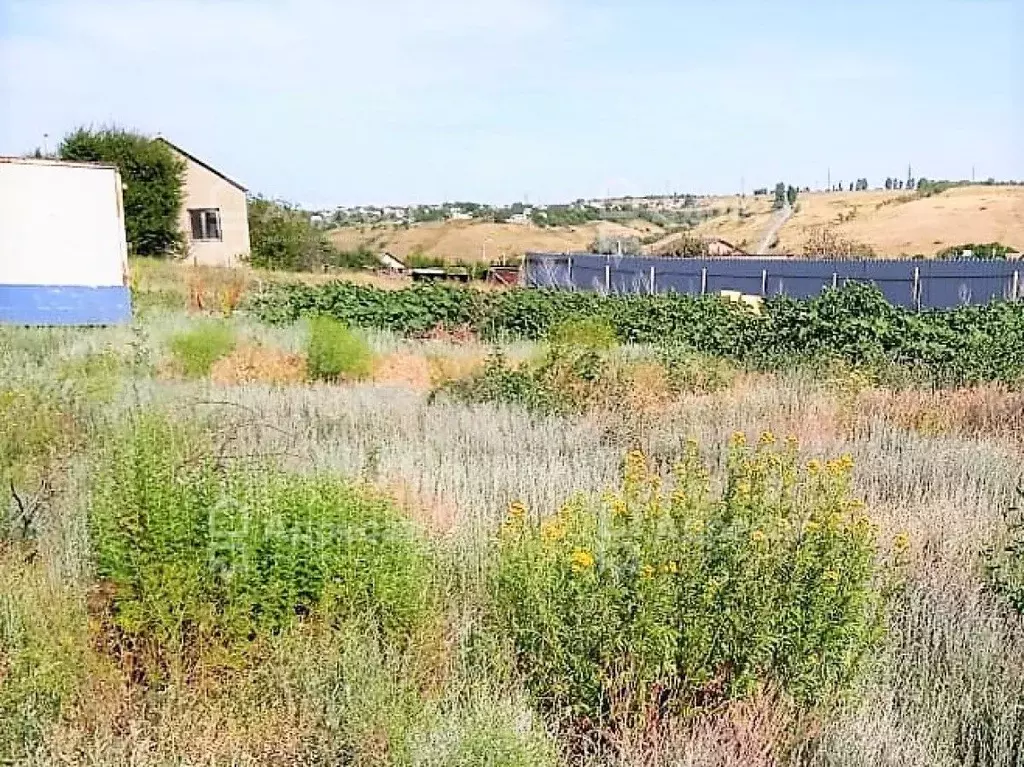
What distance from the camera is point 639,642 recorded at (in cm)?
307

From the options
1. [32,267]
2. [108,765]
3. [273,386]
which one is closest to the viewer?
[108,765]

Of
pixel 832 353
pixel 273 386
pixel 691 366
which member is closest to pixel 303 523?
pixel 273 386

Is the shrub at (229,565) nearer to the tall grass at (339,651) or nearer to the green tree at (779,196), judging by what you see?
the tall grass at (339,651)

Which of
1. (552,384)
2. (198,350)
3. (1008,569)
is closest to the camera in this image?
(1008,569)

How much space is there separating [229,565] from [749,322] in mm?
10057

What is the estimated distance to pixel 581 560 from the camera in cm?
304

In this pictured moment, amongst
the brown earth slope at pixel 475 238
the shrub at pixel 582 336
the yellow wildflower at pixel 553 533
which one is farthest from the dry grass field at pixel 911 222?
the yellow wildflower at pixel 553 533

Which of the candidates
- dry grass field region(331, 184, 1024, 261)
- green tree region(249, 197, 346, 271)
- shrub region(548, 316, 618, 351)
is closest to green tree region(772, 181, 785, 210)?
dry grass field region(331, 184, 1024, 261)

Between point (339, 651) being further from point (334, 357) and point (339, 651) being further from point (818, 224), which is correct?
point (818, 224)

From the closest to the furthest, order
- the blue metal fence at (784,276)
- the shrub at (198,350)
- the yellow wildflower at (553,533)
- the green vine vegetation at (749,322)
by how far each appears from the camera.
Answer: the yellow wildflower at (553,533) < the shrub at (198,350) < the green vine vegetation at (749,322) < the blue metal fence at (784,276)

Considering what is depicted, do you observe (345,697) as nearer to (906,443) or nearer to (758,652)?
(758,652)

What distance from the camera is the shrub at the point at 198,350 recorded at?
9.84 metres

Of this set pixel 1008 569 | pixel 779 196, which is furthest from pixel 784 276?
pixel 779 196

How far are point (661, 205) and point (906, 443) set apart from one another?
106m
